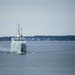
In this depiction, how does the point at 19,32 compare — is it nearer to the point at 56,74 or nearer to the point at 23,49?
the point at 23,49

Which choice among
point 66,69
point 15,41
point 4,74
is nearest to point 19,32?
point 15,41

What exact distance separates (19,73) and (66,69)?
9748 mm

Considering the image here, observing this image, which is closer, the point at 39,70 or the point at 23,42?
the point at 39,70

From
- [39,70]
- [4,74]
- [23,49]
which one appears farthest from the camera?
[23,49]

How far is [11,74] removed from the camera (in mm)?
58750

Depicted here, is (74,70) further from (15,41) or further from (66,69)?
(15,41)

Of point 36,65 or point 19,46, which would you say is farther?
point 19,46

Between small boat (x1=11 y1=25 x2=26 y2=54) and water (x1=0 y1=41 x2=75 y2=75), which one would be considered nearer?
water (x1=0 y1=41 x2=75 y2=75)

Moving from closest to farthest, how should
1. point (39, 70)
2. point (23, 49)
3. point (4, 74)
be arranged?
point (4, 74) < point (39, 70) < point (23, 49)

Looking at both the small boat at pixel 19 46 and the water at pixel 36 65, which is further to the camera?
the small boat at pixel 19 46

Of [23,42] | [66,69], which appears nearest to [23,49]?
[23,42]

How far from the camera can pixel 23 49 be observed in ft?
322

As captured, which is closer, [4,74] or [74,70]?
[4,74]

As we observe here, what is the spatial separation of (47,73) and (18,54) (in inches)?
1552
